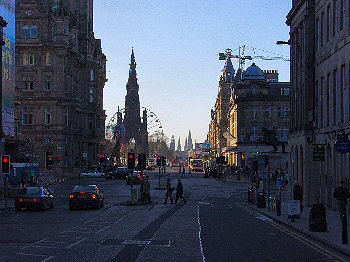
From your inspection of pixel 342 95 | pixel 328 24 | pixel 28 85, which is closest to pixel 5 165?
pixel 342 95

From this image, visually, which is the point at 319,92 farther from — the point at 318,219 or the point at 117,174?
the point at 117,174

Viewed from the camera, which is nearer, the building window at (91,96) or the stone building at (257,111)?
the building window at (91,96)

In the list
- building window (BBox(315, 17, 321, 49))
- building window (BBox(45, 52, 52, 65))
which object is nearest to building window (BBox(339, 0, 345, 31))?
building window (BBox(315, 17, 321, 49))

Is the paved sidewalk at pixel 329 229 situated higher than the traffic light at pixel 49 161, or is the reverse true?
the traffic light at pixel 49 161

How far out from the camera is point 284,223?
29906 millimetres

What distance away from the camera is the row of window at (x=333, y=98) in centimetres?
3644

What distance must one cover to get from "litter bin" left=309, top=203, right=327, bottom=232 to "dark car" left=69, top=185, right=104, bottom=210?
689 inches

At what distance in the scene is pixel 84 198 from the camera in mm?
40000

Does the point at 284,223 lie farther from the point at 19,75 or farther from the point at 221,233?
the point at 19,75

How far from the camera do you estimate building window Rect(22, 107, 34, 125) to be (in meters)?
102

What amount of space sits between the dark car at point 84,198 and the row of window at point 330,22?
16471 mm

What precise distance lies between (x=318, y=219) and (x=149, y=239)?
6579 mm

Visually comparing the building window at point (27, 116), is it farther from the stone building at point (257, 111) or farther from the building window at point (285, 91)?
the building window at point (285, 91)

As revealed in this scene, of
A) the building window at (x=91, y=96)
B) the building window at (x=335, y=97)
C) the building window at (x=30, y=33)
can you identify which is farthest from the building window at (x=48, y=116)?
the building window at (x=335, y=97)
